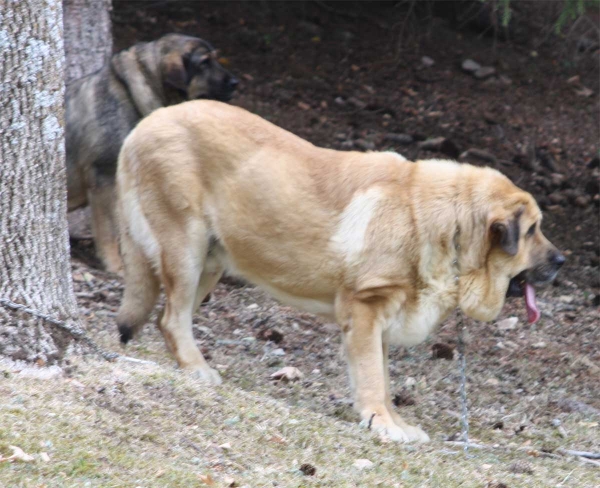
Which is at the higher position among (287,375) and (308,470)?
(308,470)

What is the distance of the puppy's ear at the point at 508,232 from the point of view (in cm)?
574

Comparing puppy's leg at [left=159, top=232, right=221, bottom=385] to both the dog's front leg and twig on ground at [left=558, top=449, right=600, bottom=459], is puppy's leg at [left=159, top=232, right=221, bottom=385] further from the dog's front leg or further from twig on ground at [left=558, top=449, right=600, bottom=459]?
twig on ground at [left=558, top=449, right=600, bottom=459]

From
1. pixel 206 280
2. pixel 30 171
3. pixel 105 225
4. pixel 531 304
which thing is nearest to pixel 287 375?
pixel 206 280

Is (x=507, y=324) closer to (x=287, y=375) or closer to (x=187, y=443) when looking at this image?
(x=287, y=375)

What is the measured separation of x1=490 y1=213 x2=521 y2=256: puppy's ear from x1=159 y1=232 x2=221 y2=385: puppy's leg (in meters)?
1.78

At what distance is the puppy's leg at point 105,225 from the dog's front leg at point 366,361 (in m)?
3.55

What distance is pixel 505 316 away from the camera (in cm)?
847

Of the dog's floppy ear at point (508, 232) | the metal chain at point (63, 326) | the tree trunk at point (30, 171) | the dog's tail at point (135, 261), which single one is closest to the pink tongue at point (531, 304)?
the dog's floppy ear at point (508, 232)

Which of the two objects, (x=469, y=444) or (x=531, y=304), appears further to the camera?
(x=531, y=304)

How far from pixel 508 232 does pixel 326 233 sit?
1.07m

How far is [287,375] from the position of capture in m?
6.61

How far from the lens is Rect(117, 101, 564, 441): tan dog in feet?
18.7

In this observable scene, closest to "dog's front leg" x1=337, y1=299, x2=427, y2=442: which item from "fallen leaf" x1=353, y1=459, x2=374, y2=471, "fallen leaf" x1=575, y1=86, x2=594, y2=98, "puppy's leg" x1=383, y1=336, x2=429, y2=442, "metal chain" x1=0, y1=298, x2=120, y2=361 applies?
"puppy's leg" x1=383, y1=336, x2=429, y2=442

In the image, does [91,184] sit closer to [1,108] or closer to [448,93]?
[1,108]
